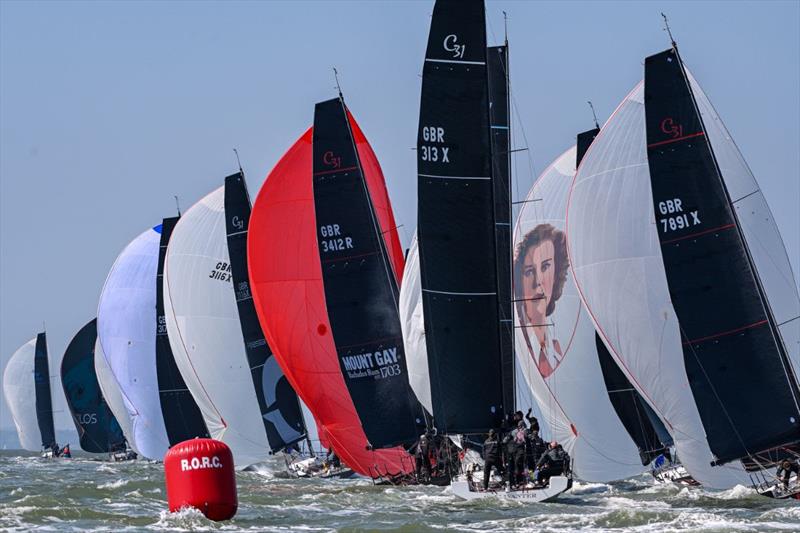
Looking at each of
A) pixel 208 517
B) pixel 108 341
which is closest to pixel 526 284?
pixel 208 517

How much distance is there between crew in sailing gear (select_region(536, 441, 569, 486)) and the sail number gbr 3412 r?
16.2 feet

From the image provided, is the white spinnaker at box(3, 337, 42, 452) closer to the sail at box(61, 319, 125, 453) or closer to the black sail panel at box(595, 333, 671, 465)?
the sail at box(61, 319, 125, 453)

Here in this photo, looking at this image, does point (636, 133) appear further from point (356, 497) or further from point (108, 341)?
point (108, 341)

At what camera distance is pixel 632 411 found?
29.3 m

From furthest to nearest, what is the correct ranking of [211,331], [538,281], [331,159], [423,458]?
[211,331] < [331,159] < [538,281] < [423,458]

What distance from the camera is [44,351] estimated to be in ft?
240

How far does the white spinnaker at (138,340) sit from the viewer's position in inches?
1843

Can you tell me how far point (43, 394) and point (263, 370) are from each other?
1525 inches

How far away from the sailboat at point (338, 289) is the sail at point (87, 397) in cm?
2987

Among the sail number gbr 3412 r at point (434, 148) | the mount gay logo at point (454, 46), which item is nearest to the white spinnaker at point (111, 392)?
the sail number gbr 3412 r at point (434, 148)

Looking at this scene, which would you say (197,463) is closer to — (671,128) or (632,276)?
(632,276)

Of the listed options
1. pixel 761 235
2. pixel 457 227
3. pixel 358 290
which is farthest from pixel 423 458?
pixel 761 235

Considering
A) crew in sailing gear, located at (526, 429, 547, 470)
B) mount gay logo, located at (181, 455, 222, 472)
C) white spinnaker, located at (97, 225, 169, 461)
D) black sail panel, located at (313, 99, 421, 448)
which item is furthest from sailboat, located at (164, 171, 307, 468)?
mount gay logo, located at (181, 455, 222, 472)

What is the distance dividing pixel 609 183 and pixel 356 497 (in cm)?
690
